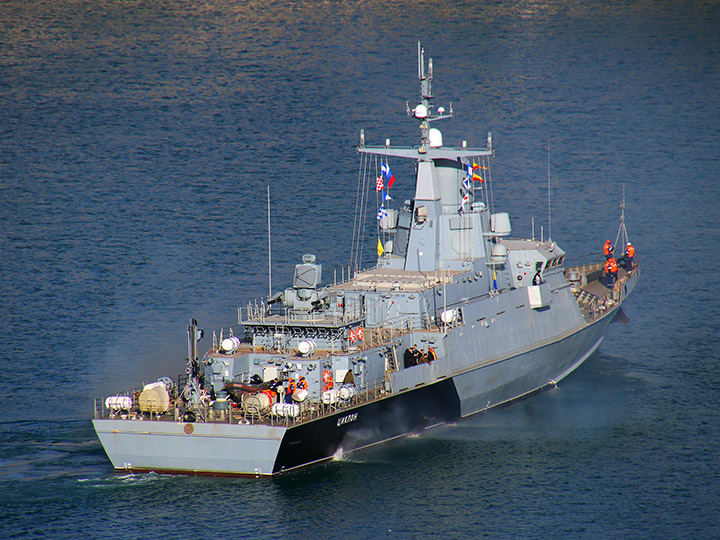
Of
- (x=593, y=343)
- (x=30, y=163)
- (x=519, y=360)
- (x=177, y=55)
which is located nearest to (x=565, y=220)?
(x=593, y=343)

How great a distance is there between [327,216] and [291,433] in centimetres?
3131

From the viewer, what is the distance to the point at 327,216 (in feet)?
206

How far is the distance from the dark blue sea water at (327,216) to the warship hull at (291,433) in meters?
0.59

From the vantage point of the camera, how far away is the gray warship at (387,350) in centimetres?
3278

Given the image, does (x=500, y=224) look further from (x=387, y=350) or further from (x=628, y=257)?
(x=628, y=257)

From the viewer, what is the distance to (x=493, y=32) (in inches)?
3883

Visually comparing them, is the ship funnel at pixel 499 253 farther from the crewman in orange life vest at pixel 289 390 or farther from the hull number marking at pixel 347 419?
the crewman in orange life vest at pixel 289 390

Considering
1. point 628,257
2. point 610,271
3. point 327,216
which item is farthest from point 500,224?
point 327,216

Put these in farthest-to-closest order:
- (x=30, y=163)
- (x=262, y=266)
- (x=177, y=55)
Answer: (x=177, y=55), (x=30, y=163), (x=262, y=266)

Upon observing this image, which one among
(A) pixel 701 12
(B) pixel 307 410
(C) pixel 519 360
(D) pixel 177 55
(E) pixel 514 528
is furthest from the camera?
(A) pixel 701 12

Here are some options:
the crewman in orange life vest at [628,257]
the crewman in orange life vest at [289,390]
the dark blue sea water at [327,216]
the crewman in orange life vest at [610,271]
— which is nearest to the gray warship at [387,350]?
the crewman in orange life vest at [289,390]

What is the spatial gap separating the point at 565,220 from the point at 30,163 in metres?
35.3

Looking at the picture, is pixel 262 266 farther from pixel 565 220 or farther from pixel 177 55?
pixel 177 55

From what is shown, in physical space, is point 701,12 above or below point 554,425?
above
